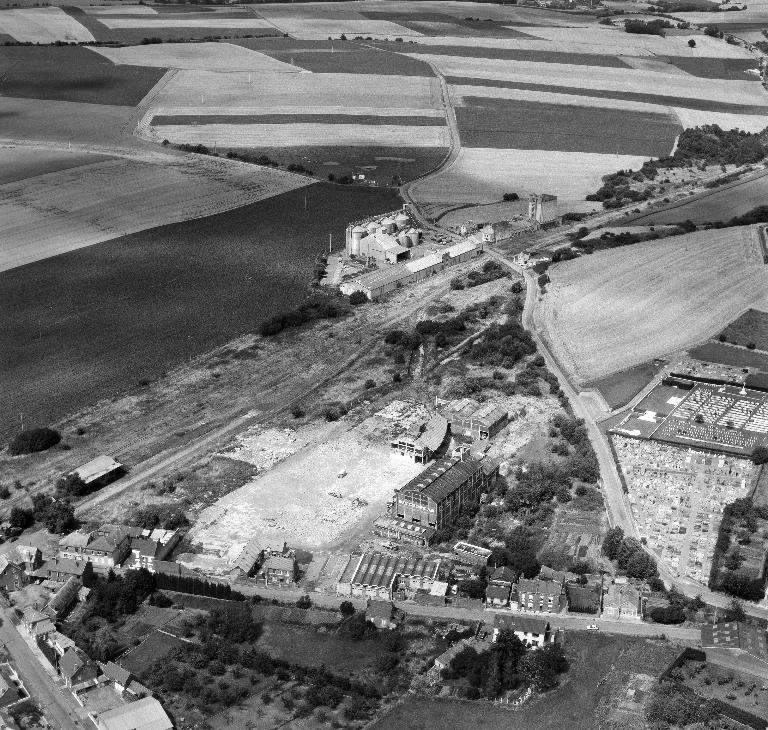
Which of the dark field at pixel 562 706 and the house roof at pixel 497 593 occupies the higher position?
the house roof at pixel 497 593

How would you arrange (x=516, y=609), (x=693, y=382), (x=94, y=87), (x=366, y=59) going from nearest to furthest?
(x=516, y=609), (x=693, y=382), (x=94, y=87), (x=366, y=59)

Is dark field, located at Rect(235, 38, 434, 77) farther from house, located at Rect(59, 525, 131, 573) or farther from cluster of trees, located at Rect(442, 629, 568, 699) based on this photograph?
cluster of trees, located at Rect(442, 629, 568, 699)

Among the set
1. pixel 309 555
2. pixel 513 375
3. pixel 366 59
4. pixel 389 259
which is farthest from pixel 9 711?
pixel 366 59

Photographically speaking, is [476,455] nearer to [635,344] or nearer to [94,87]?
[635,344]

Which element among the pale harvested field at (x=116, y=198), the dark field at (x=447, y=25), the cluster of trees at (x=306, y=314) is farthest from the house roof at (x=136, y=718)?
the dark field at (x=447, y=25)

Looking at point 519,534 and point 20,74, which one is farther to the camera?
point 20,74

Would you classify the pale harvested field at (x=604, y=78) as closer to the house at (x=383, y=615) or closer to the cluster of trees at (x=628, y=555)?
the cluster of trees at (x=628, y=555)

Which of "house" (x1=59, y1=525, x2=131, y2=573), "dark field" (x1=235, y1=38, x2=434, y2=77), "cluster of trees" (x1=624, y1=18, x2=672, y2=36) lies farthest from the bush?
"cluster of trees" (x1=624, y1=18, x2=672, y2=36)
